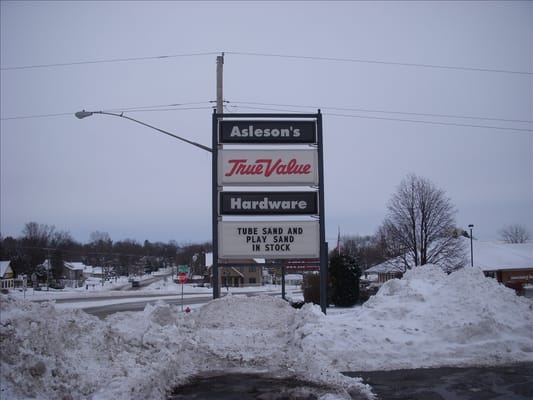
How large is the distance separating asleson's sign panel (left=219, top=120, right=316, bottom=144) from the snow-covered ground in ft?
17.6

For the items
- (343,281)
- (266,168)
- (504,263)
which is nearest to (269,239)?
(266,168)

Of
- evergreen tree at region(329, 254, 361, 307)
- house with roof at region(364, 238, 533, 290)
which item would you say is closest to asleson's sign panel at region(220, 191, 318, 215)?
evergreen tree at region(329, 254, 361, 307)

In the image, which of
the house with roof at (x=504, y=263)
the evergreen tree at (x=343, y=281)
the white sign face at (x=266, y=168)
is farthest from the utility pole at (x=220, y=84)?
the house with roof at (x=504, y=263)

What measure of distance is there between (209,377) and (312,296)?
58.3ft

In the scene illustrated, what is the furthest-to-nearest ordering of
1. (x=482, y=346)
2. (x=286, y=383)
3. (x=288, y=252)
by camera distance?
(x=288, y=252) < (x=482, y=346) < (x=286, y=383)

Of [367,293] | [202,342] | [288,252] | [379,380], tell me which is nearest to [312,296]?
[367,293]

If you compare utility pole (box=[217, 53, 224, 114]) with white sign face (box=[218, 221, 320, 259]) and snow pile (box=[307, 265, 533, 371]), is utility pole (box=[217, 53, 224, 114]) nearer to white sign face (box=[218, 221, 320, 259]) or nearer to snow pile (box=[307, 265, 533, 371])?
white sign face (box=[218, 221, 320, 259])

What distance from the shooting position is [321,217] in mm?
16438

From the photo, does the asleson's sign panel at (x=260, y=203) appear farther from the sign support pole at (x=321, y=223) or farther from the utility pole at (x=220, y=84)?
the utility pole at (x=220, y=84)

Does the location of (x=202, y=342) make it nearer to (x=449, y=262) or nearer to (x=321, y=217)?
(x=321, y=217)

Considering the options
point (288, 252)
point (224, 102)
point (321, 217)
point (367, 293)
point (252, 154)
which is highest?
point (224, 102)

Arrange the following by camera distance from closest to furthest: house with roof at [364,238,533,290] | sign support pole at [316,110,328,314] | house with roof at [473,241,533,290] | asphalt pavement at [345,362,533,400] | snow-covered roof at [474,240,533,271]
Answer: asphalt pavement at [345,362,533,400] < sign support pole at [316,110,328,314] < house with roof at [364,238,533,290] < house with roof at [473,241,533,290] < snow-covered roof at [474,240,533,271]

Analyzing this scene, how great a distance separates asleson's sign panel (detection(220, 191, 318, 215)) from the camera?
1636 centimetres

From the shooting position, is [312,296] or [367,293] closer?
[312,296]
